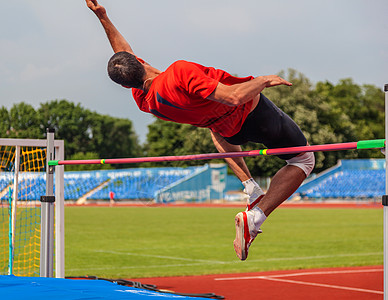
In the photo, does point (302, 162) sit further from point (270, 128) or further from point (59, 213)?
point (59, 213)

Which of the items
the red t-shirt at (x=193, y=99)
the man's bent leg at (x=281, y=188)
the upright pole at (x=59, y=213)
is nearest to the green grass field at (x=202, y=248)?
the upright pole at (x=59, y=213)

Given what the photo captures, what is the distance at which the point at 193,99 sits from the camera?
364cm

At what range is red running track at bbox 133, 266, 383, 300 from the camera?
744 centimetres

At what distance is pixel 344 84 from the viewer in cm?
6744

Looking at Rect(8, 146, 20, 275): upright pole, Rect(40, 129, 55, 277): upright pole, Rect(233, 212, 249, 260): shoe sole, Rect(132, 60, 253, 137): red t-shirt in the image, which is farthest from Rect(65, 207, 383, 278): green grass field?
Rect(132, 60, 253, 137): red t-shirt

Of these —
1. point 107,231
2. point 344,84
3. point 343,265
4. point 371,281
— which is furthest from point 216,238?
point 344,84

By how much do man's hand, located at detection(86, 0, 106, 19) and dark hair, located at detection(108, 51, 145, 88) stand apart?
3.12 ft

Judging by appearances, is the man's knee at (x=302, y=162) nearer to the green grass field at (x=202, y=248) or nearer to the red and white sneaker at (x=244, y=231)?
the red and white sneaker at (x=244, y=231)

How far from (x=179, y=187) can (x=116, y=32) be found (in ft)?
137

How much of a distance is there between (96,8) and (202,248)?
30.9 feet

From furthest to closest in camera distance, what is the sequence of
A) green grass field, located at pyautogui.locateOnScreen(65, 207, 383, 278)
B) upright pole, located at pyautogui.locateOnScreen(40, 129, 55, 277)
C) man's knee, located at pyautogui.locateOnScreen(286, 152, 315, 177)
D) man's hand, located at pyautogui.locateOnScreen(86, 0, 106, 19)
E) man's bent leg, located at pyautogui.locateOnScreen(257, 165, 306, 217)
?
green grass field, located at pyautogui.locateOnScreen(65, 207, 383, 278) → upright pole, located at pyautogui.locateOnScreen(40, 129, 55, 277) → man's hand, located at pyautogui.locateOnScreen(86, 0, 106, 19) → man's knee, located at pyautogui.locateOnScreen(286, 152, 315, 177) → man's bent leg, located at pyautogui.locateOnScreen(257, 165, 306, 217)

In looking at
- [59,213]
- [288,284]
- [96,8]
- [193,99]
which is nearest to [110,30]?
[96,8]

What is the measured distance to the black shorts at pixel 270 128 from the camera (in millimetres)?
3887

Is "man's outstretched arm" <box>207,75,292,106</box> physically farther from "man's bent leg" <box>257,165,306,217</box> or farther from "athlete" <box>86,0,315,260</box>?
"man's bent leg" <box>257,165,306,217</box>
